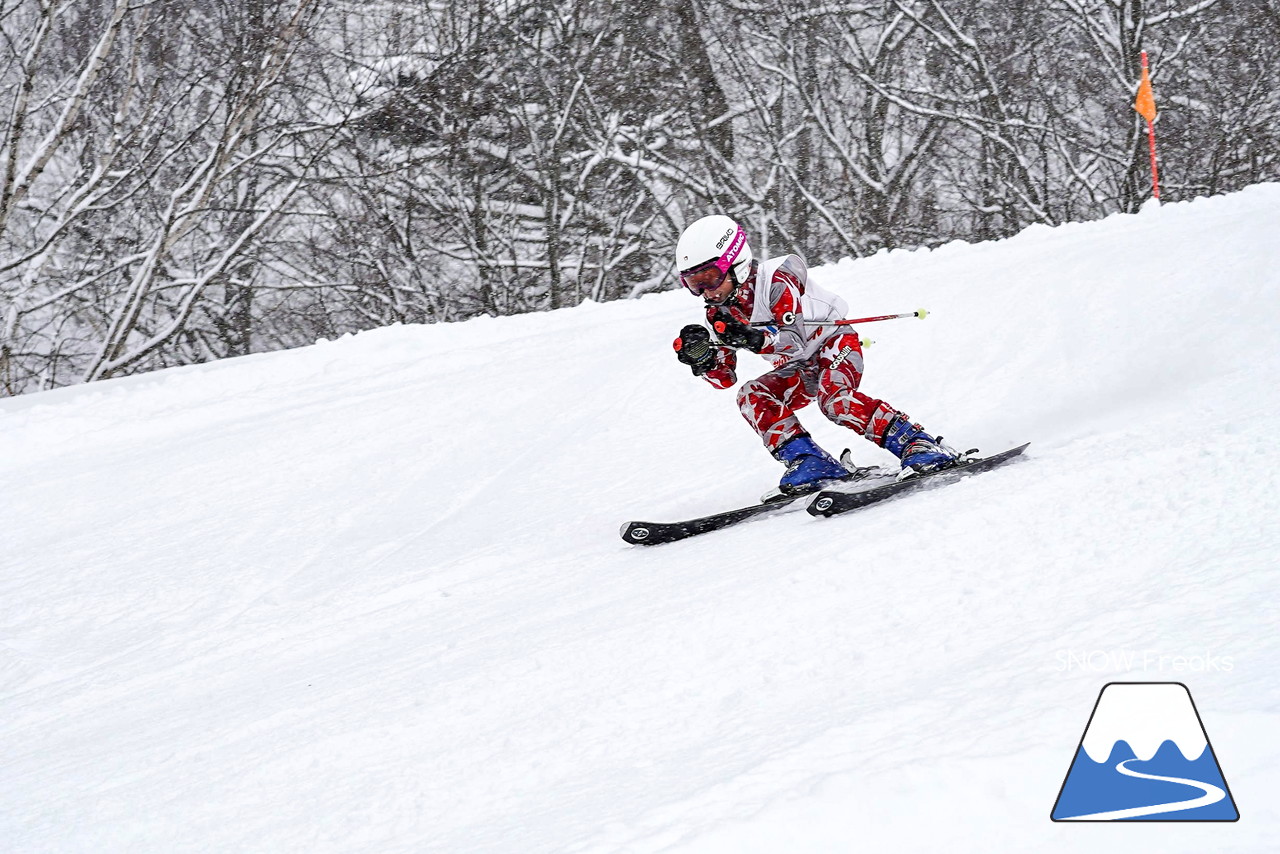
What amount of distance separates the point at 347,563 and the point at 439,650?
1.93 m

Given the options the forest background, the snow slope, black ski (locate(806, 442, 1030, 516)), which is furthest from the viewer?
the forest background

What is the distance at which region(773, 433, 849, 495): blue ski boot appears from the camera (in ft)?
18.8

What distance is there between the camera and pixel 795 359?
5789 millimetres

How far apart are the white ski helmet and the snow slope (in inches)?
49.4

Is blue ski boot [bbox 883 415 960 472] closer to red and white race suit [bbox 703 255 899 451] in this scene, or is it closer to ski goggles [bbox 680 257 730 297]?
red and white race suit [bbox 703 255 899 451]

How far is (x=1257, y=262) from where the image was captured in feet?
25.9

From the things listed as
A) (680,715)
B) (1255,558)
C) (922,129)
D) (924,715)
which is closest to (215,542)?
(680,715)

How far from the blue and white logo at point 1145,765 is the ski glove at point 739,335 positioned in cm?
302

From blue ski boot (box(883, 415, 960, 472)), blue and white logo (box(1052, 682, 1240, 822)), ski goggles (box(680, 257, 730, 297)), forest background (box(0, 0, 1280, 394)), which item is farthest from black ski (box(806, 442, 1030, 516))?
forest background (box(0, 0, 1280, 394))

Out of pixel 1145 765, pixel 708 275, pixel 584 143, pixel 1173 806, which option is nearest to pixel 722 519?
pixel 708 275

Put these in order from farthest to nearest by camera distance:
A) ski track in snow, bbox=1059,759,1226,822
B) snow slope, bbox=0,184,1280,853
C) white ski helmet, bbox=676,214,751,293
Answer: white ski helmet, bbox=676,214,751,293
snow slope, bbox=0,184,1280,853
ski track in snow, bbox=1059,759,1226,822

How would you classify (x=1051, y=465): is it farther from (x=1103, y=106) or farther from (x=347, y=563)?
(x=1103, y=106)

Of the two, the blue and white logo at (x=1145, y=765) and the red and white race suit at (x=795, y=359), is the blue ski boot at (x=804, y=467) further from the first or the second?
the blue and white logo at (x=1145, y=765)

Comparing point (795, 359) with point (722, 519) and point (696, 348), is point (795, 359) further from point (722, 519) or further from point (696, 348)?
point (722, 519)
